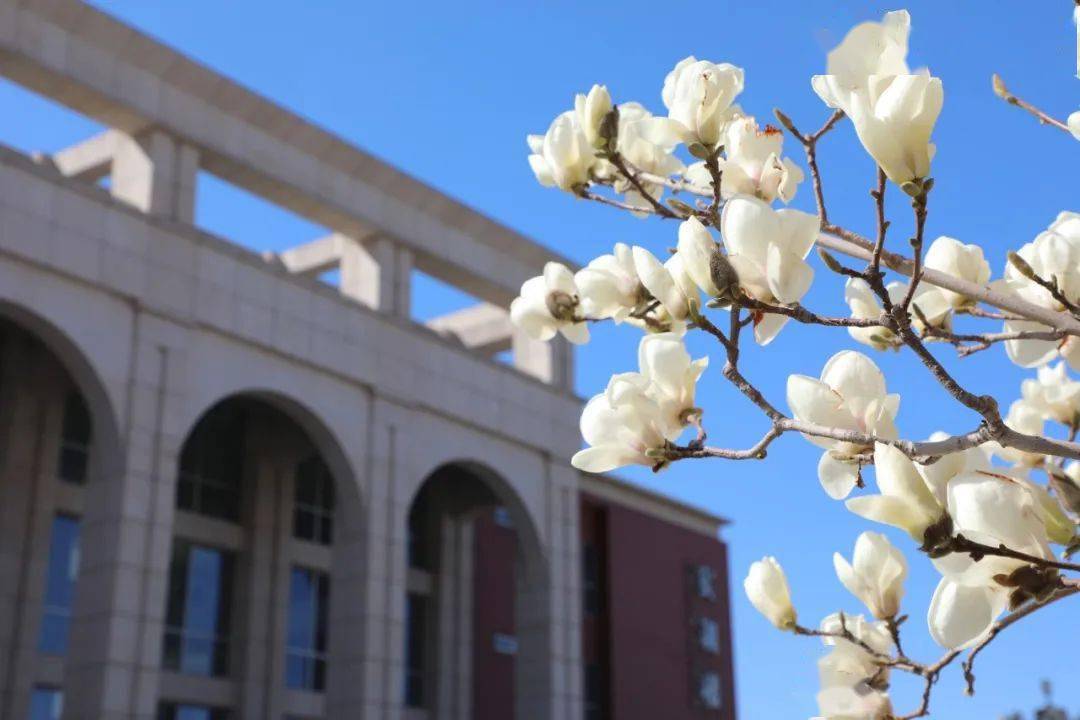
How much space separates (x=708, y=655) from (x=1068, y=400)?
96.5ft

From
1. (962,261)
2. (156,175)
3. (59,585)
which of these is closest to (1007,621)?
(962,261)

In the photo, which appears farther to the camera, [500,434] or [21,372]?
[500,434]

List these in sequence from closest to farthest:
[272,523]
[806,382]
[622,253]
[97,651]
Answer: [806,382], [622,253], [97,651], [272,523]

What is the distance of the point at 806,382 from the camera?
173 cm

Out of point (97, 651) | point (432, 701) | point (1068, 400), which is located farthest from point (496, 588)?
point (1068, 400)

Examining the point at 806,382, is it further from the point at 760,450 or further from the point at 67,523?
the point at 67,523

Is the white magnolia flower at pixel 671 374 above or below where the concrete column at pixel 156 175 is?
below

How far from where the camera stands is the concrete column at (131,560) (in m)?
15.7

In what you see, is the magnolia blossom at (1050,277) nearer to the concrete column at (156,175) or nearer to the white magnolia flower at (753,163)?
the white magnolia flower at (753,163)

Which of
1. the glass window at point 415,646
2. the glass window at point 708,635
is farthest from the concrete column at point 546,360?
the glass window at point 708,635

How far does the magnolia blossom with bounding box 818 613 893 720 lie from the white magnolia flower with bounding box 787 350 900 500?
1.31 feet

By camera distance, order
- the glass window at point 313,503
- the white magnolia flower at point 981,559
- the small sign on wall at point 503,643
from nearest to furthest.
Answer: the white magnolia flower at point 981,559 < the glass window at point 313,503 < the small sign on wall at point 503,643

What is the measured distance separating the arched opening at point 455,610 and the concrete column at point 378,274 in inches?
174

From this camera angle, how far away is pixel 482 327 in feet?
86.2
